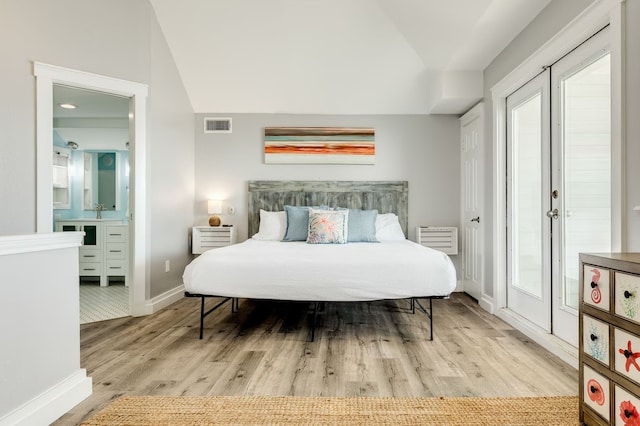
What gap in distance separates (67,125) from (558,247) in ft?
20.9

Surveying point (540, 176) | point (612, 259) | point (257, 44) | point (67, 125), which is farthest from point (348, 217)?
point (67, 125)

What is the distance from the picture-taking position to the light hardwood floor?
2025 mm

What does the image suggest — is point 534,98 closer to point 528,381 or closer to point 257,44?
point 528,381

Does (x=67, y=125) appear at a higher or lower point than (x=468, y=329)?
higher

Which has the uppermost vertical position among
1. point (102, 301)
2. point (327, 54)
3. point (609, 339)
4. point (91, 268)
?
point (327, 54)

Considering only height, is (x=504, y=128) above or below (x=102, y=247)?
above

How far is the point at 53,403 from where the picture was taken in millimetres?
1723

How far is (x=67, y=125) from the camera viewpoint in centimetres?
542

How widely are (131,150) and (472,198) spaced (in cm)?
369

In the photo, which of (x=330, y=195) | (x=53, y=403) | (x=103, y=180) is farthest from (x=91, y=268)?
(x=53, y=403)

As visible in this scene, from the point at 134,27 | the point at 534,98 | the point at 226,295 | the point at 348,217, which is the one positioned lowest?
the point at 226,295

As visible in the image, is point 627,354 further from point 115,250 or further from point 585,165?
point 115,250

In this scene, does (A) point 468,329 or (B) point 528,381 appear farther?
(A) point 468,329

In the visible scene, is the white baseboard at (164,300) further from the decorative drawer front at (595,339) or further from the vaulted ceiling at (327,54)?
A: the decorative drawer front at (595,339)
